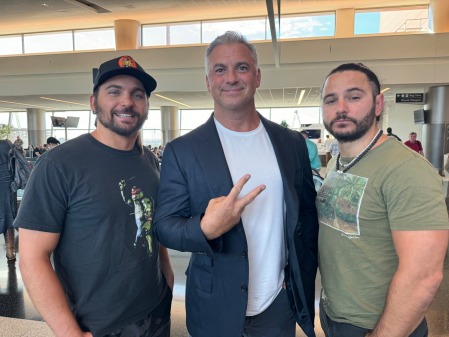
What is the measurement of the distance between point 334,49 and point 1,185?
11675 millimetres

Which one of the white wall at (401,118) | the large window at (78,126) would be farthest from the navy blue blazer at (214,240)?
the large window at (78,126)

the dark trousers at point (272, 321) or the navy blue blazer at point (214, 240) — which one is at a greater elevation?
the navy blue blazer at point (214, 240)

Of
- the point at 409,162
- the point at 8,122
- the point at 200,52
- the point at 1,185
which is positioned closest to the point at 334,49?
the point at 200,52

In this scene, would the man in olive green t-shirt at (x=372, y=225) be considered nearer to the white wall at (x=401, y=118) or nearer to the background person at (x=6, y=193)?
the background person at (x=6, y=193)

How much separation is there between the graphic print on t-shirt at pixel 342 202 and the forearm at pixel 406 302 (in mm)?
254

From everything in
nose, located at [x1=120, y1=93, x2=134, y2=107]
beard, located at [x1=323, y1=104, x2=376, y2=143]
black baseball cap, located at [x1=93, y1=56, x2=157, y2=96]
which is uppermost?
black baseball cap, located at [x1=93, y1=56, x2=157, y2=96]

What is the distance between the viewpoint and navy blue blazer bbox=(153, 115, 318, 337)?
4.62 feet

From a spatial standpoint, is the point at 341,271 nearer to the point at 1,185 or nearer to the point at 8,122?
the point at 1,185

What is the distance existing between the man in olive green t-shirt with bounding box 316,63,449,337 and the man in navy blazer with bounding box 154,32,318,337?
16 cm

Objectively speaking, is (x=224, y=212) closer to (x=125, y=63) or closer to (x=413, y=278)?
(x=413, y=278)

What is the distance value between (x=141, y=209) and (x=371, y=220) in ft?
3.36

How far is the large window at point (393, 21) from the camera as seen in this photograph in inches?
546

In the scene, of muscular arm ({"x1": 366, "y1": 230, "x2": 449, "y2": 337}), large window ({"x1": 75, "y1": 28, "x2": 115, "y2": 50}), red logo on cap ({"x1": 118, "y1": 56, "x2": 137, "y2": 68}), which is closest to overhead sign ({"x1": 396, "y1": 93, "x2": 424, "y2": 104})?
muscular arm ({"x1": 366, "y1": 230, "x2": 449, "y2": 337})

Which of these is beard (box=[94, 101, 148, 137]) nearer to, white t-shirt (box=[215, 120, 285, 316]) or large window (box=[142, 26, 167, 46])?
white t-shirt (box=[215, 120, 285, 316])
